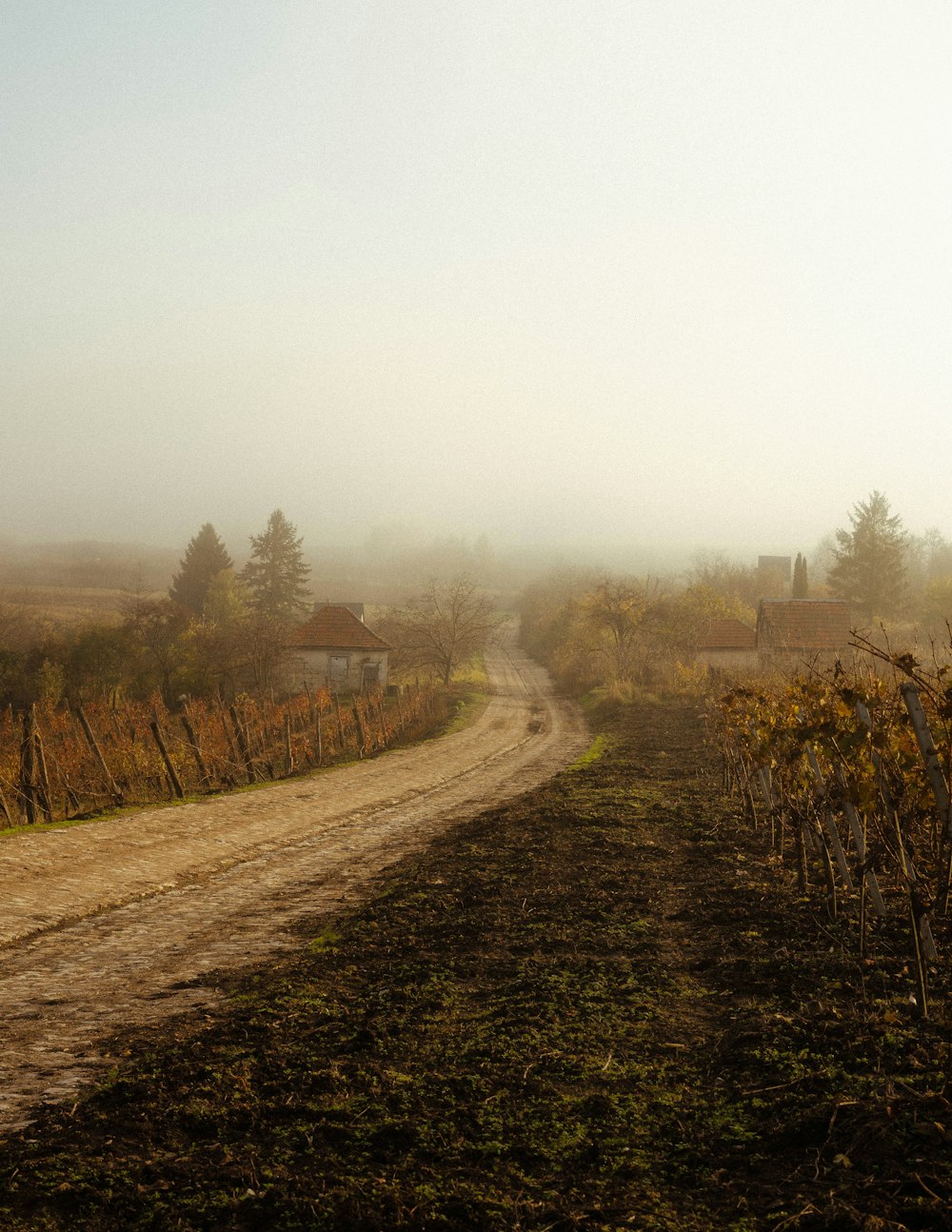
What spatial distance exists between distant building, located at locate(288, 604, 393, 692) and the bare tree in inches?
98.5

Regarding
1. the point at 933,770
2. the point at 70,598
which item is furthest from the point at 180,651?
the point at 70,598

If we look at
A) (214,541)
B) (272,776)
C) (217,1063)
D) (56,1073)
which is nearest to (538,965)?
(217,1063)

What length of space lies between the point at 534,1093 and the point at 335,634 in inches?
1728

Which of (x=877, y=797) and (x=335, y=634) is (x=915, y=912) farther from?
(x=335, y=634)

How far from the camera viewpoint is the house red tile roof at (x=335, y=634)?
47219 millimetres

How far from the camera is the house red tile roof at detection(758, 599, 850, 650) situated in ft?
149

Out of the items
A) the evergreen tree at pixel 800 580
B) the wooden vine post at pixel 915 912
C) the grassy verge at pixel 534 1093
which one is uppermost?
the evergreen tree at pixel 800 580

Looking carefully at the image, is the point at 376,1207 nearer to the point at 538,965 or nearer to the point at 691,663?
the point at 538,965

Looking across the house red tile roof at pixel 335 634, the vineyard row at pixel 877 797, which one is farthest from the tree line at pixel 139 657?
the vineyard row at pixel 877 797

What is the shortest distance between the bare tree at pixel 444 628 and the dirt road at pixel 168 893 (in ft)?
93.9

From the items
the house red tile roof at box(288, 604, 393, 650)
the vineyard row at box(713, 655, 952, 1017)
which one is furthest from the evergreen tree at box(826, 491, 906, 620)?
the vineyard row at box(713, 655, 952, 1017)

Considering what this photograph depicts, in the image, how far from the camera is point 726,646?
157 feet

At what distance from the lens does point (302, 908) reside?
928 cm

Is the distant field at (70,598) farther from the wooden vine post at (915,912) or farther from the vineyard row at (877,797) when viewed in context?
the wooden vine post at (915,912)
